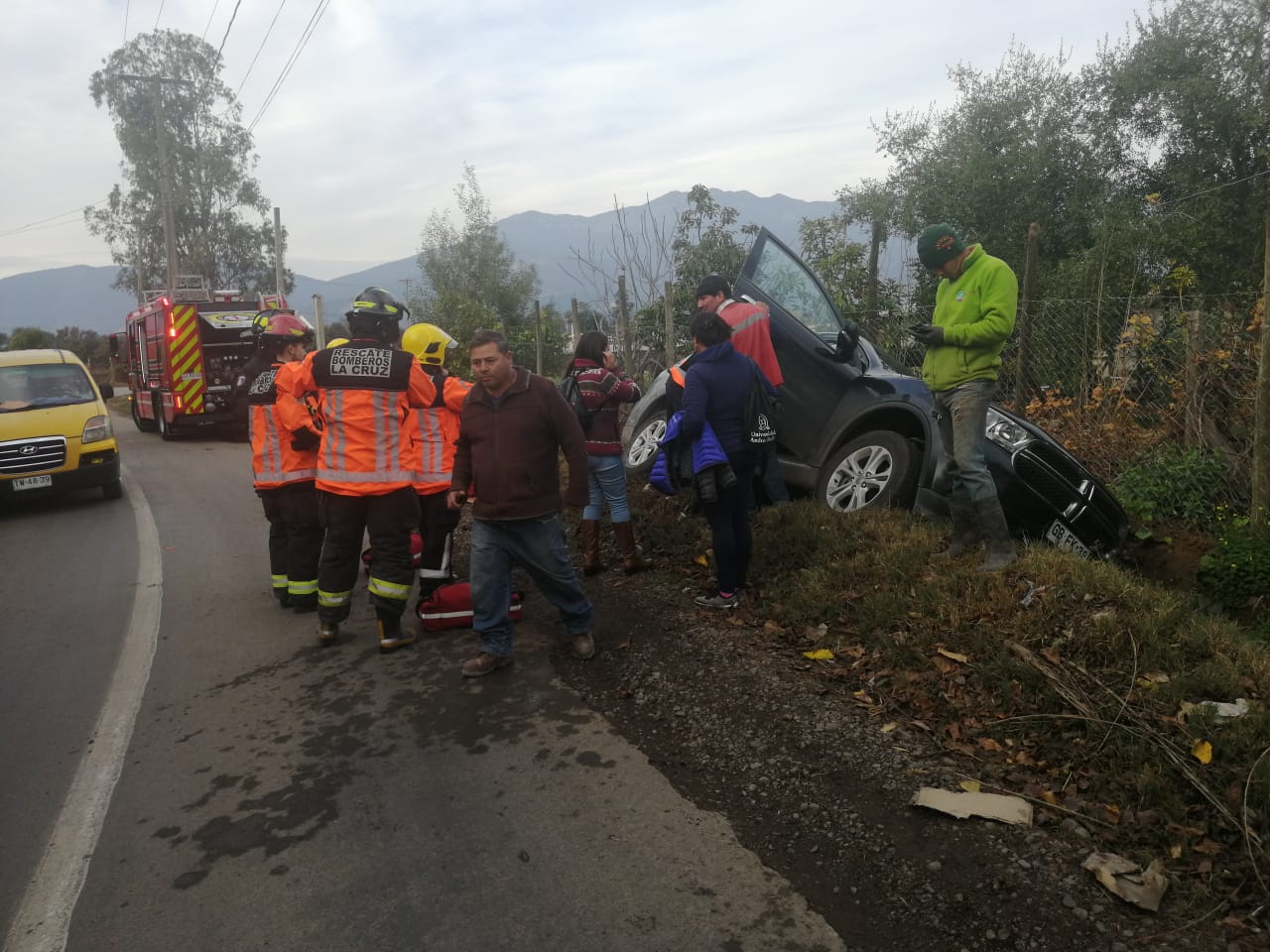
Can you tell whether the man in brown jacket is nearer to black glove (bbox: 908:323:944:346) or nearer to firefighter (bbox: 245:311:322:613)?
firefighter (bbox: 245:311:322:613)

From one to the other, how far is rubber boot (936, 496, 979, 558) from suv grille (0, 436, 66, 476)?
960cm

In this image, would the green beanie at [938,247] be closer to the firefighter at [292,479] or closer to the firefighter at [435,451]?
the firefighter at [435,451]

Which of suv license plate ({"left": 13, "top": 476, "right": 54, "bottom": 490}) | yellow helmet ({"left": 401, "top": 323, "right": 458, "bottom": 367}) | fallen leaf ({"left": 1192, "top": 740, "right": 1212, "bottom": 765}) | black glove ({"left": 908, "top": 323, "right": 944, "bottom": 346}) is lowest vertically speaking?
fallen leaf ({"left": 1192, "top": 740, "right": 1212, "bottom": 765})

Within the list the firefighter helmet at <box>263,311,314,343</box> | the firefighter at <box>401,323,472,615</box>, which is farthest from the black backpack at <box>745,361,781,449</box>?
the firefighter helmet at <box>263,311,314,343</box>

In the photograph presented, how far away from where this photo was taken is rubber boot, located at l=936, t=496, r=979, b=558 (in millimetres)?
4965

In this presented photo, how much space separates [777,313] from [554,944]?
16.6ft

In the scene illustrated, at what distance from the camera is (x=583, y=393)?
6094mm

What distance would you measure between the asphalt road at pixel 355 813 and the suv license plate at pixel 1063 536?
106 inches

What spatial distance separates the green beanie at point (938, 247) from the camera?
4.79 m

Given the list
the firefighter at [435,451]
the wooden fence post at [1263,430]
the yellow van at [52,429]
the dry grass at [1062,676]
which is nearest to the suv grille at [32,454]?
the yellow van at [52,429]

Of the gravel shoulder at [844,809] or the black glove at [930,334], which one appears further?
the black glove at [930,334]

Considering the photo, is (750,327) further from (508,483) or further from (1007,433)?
(508,483)

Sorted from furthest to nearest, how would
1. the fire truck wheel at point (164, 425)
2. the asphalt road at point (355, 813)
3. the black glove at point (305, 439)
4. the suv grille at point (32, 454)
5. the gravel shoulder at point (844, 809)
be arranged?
1. the fire truck wheel at point (164, 425)
2. the suv grille at point (32, 454)
3. the black glove at point (305, 439)
4. the asphalt road at point (355, 813)
5. the gravel shoulder at point (844, 809)

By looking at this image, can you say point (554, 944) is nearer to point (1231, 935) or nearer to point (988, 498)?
point (1231, 935)
